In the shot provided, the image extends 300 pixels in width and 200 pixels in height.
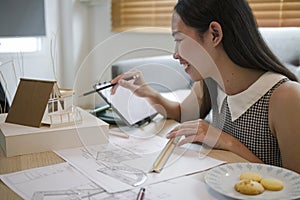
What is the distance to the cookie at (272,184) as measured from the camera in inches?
24.8

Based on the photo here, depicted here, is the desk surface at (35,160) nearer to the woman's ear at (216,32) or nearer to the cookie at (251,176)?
the cookie at (251,176)

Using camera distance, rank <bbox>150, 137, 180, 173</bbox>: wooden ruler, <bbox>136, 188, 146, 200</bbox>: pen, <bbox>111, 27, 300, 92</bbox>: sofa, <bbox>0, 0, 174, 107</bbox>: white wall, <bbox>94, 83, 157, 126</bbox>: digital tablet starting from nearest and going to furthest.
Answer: <bbox>136, 188, 146, 200</bbox>: pen → <bbox>150, 137, 180, 173</bbox>: wooden ruler → <bbox>94, 83, 157, 126</bbox>: digital tablet → <bbox>111, 27, 300, 92</bbox>: sofa → <bbox>0, 0, 174, 107</bbox>: white wall

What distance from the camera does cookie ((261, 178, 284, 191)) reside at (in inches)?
24.8

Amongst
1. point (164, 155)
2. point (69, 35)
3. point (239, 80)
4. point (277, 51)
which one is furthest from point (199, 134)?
point (69, 35)

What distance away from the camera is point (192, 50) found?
0.88 meters

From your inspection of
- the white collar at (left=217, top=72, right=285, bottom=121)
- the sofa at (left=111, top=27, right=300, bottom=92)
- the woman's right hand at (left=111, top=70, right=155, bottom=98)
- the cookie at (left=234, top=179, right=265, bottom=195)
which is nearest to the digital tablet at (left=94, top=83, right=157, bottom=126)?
the woman's right hand at (left=111, top=70, right=155, bottom=98)

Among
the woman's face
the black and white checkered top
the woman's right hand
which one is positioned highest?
the woman's face

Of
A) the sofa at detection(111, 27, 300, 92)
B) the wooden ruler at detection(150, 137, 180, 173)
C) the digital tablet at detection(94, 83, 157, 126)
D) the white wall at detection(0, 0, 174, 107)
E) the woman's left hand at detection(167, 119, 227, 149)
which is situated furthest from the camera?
the white wall at detection(0, 0, 174, 107)

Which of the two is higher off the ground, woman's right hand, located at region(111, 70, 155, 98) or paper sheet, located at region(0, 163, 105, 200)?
woman's right hand, located at region(111, 70, 155, 98)

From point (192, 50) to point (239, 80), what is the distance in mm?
221

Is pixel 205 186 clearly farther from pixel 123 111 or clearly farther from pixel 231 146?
pixel 123 111

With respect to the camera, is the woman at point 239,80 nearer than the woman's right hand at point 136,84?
Yes

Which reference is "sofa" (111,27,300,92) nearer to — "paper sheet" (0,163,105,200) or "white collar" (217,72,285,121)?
"white collar" (217,72,285,121)

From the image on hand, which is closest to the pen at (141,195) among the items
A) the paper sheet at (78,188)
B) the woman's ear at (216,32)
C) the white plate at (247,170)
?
the paper sheet at (78,188)
